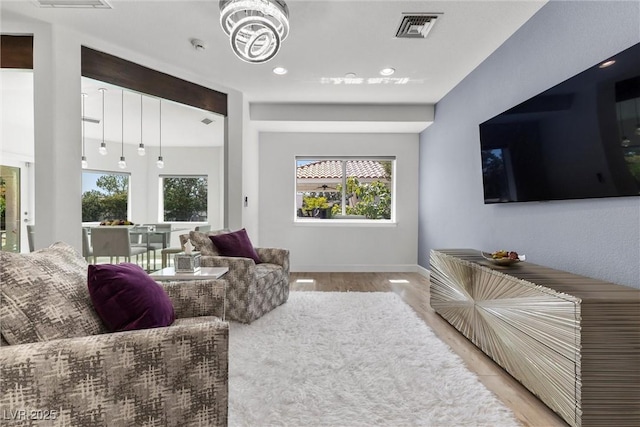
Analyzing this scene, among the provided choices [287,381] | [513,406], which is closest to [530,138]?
[513,406]

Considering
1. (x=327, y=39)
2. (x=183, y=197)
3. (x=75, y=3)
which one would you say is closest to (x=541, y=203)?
(x=327, y=39)

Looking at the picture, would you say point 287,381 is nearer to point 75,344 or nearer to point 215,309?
point 215,309

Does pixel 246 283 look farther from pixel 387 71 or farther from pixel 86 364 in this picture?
pixel 387 71

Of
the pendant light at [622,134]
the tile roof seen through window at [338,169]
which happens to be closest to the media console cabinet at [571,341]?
the pendant light at [622,134]

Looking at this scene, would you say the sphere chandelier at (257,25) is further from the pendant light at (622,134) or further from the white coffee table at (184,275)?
the pendant light at (622,134)

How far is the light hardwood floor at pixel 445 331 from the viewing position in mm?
1688

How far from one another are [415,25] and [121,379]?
2.98m

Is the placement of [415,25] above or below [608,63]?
above

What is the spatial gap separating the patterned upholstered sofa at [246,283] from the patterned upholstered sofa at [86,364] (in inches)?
65.0

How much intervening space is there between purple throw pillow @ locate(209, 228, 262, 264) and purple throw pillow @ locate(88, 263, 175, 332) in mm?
1864

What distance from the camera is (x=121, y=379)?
3.39ft

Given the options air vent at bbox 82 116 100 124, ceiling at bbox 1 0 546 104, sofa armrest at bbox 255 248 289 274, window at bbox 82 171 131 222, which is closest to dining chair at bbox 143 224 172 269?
air vent at bbox 82 116 100 124

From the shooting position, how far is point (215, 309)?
1769mm

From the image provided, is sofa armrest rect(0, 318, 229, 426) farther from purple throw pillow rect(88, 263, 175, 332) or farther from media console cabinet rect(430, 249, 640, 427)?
media console cabinet rect(430, 249, 640, 427)
